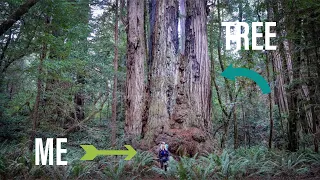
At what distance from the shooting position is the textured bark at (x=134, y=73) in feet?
28.1

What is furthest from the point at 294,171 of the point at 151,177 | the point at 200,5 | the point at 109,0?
the point at 109,0

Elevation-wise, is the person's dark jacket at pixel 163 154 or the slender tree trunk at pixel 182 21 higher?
the slender tree trunk at pixel 182 21

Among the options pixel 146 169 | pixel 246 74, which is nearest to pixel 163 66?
pixel 146 169

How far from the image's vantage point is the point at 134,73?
29.1 feet

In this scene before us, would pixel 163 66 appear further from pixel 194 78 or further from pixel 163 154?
pixel 163 154

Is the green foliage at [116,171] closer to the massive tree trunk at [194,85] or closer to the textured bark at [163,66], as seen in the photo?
the textured bark at [163,66]

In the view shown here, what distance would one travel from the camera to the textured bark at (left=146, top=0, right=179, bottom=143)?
7453 millimetres

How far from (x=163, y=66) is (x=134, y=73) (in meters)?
1.47

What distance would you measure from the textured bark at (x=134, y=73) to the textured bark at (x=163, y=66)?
819 millimetres

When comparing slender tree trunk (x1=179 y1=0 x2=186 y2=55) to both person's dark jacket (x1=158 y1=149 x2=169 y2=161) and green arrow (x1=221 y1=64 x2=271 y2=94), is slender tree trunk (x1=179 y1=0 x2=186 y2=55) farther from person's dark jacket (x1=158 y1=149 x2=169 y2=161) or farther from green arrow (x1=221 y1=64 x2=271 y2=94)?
green arrow (x1=221 y1=64 x2=271 y2=94)

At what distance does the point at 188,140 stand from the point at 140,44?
3.37m

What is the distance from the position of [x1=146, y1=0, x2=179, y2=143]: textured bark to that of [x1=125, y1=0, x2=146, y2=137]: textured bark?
2.69ft

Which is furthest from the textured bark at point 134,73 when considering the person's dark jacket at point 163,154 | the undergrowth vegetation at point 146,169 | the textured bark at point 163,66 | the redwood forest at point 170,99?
the person's dark jacket at point 163,154

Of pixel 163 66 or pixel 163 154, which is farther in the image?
pixel 163 66
